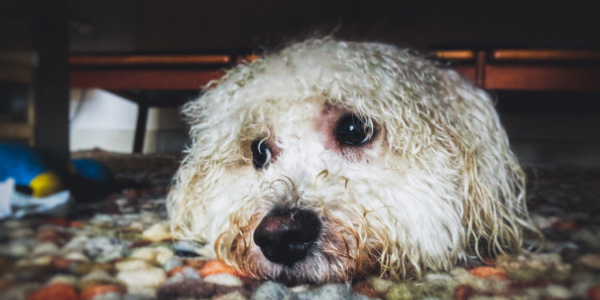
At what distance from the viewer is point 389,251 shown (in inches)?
33.8

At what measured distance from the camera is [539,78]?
274cm

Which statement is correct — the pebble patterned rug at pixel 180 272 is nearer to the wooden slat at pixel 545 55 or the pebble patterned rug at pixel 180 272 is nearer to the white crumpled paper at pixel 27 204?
the white crumpled paper at pixel 27 204

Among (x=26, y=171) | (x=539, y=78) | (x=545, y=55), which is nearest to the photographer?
(x=26, y=171)

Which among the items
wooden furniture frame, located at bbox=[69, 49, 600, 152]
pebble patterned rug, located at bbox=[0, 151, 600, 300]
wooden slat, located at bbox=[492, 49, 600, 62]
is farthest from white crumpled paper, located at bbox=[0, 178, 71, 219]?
wooden slat, located at bbox=[492, 49, 600, 62]

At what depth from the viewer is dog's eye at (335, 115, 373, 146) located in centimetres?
105

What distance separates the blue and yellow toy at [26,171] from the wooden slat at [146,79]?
143cm

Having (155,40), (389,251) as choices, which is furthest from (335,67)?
(155,40)

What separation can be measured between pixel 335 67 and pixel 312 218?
1.46 feet

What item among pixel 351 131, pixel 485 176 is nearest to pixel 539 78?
pixel 485 176

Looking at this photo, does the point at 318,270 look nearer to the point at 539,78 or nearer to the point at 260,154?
the point at 260,154

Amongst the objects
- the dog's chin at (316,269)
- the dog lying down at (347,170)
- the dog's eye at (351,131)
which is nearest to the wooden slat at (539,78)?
the dog lying down at (347,170)

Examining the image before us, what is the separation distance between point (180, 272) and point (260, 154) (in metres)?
0.43

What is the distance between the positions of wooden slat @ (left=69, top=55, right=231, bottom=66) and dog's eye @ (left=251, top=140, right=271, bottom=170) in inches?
51.8

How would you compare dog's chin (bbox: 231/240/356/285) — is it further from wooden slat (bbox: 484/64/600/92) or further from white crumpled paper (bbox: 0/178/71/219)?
wooden slat (bbox: 484/64/600/92)
